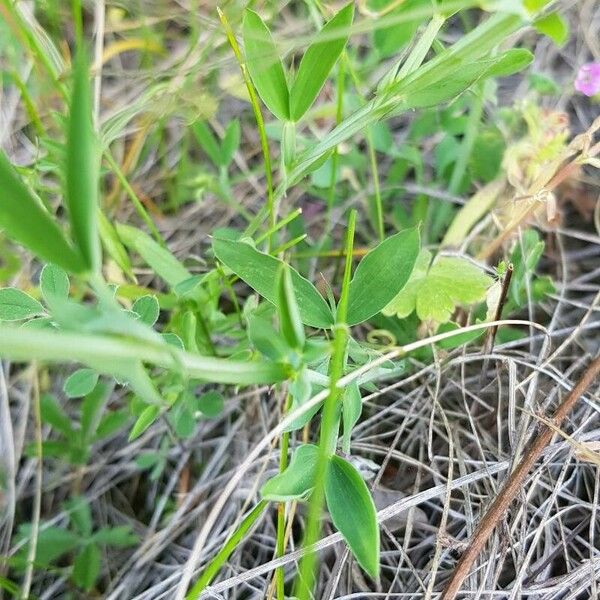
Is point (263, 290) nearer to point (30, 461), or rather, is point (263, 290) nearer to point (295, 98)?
point (295, 98)

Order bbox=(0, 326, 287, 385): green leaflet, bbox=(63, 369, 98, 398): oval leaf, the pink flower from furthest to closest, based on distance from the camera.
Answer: the pink flower < bbox=(63, 369, 98, 398): oval leaf < bbox=(0, 326, 287, 385): green leaflet

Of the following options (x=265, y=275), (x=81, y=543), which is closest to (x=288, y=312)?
(x=265, y=275)

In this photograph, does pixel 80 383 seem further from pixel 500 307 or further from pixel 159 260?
pixel 500 307

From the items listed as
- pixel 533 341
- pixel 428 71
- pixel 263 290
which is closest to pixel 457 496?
pixel 533 341

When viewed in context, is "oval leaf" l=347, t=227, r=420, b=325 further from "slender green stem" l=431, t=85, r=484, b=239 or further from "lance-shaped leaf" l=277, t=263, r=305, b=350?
"slender green stem" l=431, t=85, r=484, b=239

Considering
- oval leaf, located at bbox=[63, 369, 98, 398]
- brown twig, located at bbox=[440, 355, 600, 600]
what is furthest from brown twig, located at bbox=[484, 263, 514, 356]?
oval leaf, located at bbox=[63, 369, 98, 398]

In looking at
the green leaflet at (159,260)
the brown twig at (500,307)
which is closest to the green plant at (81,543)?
the green leaflet at (159,260)

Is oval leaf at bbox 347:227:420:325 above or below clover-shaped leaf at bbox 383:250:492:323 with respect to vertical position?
above
